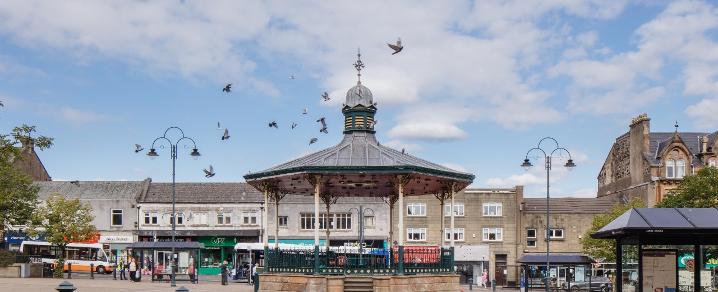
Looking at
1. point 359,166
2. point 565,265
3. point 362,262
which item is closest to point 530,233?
point 565,265

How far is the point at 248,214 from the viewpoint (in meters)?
68.8

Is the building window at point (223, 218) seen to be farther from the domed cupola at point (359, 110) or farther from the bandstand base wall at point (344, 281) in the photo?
the bandstand base wall at point (344, 281)

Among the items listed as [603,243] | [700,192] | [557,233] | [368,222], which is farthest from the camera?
[368,222]

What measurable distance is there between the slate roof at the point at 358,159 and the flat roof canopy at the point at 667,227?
1001 cm

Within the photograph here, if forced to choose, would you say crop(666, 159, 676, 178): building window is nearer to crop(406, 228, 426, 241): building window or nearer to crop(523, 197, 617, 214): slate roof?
crop(523, 197, 617, 214): slate roof

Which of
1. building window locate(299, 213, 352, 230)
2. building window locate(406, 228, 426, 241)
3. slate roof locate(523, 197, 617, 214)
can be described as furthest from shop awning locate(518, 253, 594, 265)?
building window locate(299, 213, 352, 230)

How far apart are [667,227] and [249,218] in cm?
5268

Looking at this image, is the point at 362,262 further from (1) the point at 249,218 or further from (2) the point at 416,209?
(1) the point at 249,218

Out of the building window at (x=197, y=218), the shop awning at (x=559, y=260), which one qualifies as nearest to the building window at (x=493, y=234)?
the shop awning at (x=559, y=260)

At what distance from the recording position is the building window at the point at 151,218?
68312 mm

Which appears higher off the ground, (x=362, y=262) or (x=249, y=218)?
(x=249, y=218)

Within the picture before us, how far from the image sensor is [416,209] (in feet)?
220

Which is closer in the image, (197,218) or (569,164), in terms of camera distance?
(569,164)

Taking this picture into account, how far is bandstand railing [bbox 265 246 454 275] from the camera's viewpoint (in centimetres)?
2789
